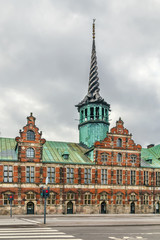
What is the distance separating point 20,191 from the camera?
173 ft

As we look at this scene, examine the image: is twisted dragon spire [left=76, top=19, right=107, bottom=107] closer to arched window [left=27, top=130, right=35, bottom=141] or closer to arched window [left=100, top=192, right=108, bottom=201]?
arched window [left=27, top=130, right=35, bottom=141]

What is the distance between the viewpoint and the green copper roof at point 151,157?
211 ft

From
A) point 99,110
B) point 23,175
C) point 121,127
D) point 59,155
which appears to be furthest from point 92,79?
point 23,175

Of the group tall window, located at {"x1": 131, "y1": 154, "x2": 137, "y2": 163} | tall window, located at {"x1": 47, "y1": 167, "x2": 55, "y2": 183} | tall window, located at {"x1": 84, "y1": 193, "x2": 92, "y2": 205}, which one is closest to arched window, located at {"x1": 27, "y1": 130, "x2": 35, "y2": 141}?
tall window, located at {"x1": 47, "y1": 167, "x2": 55, "y2": 183}

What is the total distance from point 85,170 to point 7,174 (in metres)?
13.9

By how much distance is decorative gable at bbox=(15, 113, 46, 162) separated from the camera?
177 ft

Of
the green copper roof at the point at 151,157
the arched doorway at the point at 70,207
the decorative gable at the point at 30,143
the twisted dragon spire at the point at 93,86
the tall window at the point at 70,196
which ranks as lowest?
the arched doorway at the point at 70,207

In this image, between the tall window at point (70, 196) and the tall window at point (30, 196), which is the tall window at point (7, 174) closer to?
the tall window at point (30, 196)

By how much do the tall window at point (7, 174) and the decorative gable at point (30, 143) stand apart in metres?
2.31

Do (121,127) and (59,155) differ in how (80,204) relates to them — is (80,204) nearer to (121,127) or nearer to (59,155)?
(59,155)

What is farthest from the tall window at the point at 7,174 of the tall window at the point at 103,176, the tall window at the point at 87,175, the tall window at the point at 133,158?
the tall window at the point at 133,158

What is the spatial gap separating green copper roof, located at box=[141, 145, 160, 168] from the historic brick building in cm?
21

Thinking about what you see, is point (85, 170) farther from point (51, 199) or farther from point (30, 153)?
point (30, 153)

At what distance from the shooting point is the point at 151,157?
65062 mm
